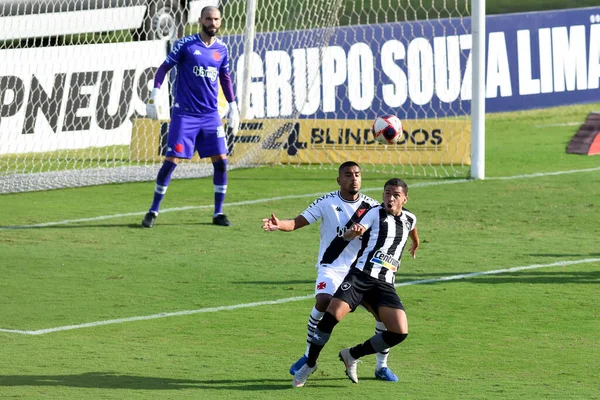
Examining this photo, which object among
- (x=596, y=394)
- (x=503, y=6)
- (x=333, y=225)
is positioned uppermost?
(x=503, y=6)

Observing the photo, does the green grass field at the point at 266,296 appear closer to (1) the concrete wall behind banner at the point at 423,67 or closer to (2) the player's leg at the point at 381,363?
(2) the player's leg at the point at 381,363

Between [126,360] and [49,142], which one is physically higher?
[49,142]

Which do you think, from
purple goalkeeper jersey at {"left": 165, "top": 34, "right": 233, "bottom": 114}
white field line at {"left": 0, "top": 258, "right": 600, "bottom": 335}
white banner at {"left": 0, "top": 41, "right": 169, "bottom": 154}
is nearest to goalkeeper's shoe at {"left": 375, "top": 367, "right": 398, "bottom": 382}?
white field line at {"left": 0, "top": 258, "right": 600, "bottom": 335}

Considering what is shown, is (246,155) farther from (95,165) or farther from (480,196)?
(480,196)

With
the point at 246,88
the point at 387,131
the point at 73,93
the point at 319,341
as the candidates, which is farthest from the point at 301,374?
the point at 73,93

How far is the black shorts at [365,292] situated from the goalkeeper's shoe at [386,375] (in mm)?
381

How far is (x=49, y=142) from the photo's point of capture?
65.1 ft

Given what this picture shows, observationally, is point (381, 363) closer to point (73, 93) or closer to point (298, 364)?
point (298, 364)

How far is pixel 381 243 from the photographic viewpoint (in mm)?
7676

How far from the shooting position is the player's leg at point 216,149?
13.9 m

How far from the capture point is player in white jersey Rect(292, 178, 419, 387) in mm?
7457

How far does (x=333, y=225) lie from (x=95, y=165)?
11.8 metres

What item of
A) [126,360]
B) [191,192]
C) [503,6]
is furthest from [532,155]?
[503,6]

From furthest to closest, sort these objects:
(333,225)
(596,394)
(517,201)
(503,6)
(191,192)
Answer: (503,6) < (191,192) < (517,201) < (333,225) < (596,394)
